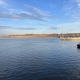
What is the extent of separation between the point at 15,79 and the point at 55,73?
7057 mm

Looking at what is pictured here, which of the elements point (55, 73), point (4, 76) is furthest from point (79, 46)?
point (4, 76)

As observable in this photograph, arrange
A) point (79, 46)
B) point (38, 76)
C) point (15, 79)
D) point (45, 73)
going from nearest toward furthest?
point (15, 79) < point (38, 76) < point (45, 73) < point (79, 46)

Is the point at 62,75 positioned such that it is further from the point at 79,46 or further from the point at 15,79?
the point at 79,46

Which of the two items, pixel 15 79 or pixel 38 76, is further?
pixel 38 76

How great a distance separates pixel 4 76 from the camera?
71.1 ft

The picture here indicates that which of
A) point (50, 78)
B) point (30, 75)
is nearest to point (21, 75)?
point (30, 75)

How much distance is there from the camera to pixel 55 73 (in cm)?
2311

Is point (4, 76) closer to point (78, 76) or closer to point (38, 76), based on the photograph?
point (38, 76)

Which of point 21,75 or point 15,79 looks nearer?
point 15,79

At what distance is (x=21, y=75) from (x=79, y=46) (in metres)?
51.9

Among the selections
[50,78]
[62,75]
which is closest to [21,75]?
[50,78]

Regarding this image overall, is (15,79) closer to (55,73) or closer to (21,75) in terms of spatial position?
(21,75)

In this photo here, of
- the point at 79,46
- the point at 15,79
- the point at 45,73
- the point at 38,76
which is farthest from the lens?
the point at 79,46

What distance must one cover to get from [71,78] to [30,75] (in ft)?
21.7
